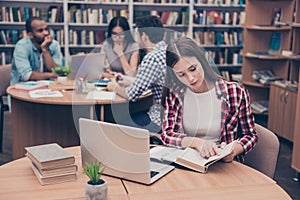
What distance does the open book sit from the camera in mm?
1689

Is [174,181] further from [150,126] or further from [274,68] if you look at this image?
[274,68]

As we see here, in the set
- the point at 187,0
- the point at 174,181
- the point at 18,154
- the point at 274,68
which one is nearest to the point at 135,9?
the point at 187,0

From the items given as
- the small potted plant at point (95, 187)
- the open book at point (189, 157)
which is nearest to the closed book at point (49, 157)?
the small potted plant at point (95, 187)

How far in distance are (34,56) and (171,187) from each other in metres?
2.91

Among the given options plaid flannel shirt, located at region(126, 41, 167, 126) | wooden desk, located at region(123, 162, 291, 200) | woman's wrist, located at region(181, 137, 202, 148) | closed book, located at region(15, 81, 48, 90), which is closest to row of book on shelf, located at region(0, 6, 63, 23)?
closed book, located at region(15, 81, 48, 90)

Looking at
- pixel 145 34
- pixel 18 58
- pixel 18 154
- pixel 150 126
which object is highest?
pixel 145 34

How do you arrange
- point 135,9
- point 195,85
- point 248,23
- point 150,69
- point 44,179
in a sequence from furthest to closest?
point 135,9 < point 248,23 < point 150,69 < point 195,85 < point 44,179

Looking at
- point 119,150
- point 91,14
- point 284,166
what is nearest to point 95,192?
point 119,150

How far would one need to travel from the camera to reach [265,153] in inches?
75.0

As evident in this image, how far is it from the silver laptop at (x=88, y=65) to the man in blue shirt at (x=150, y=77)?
411mm

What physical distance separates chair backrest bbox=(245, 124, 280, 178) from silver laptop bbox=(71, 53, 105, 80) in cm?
194

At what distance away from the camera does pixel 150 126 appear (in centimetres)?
294

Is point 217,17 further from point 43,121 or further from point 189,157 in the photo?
point 189,157

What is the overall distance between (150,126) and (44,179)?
4.72 ft
